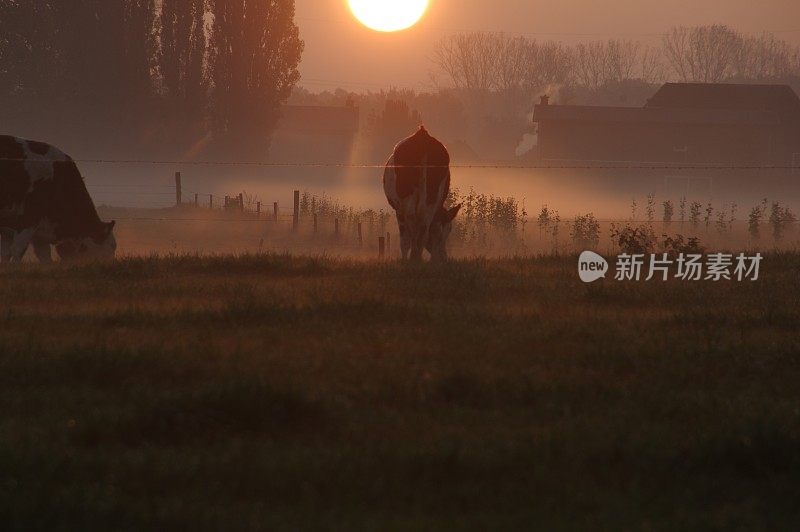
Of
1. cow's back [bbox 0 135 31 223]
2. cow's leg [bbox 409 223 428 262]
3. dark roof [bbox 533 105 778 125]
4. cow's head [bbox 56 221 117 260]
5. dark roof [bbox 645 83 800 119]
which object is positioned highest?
dark roof [bbox 645 83 800 119]

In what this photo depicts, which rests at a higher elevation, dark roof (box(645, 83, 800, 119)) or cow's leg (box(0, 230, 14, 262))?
dark roof (box(645, 83, 800, 119))

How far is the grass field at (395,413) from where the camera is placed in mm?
5152

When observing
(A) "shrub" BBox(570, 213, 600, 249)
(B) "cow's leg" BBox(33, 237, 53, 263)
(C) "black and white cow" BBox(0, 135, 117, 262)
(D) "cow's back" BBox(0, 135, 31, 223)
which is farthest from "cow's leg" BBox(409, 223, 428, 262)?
(A) "shrub" BBox(570, 213, 600, 249)

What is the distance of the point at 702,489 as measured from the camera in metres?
Result: 5.48

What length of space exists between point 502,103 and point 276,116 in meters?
85.9

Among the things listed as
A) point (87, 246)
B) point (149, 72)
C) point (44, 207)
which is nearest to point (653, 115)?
point (149, 72)

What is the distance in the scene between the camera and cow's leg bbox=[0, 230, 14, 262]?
18.0 m

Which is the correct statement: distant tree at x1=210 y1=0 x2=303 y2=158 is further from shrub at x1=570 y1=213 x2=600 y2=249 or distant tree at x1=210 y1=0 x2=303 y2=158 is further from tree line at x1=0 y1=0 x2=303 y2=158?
shrub at x1=570 y1=213 x2=600 y2=249

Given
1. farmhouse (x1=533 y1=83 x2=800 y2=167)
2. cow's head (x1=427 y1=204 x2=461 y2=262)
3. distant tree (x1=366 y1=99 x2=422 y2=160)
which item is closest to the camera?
cow's head (x1=427 y1=204 x2=461 y2=262)

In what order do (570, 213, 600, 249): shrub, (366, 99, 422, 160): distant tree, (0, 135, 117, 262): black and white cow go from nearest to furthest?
(0, 135, 117, 262): black and white cow, (570, 213, 600, 249): shrub, (366, 99, 422, 160): distant tree

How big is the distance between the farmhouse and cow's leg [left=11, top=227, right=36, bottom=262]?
194 ft

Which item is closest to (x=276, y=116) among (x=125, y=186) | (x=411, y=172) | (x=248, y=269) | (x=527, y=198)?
(x=125, y=186)

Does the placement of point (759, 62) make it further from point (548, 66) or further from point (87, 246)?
point (87, 246)

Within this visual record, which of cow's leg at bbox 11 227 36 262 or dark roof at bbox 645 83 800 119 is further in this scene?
dark roof at bbox 645 83 800 119
